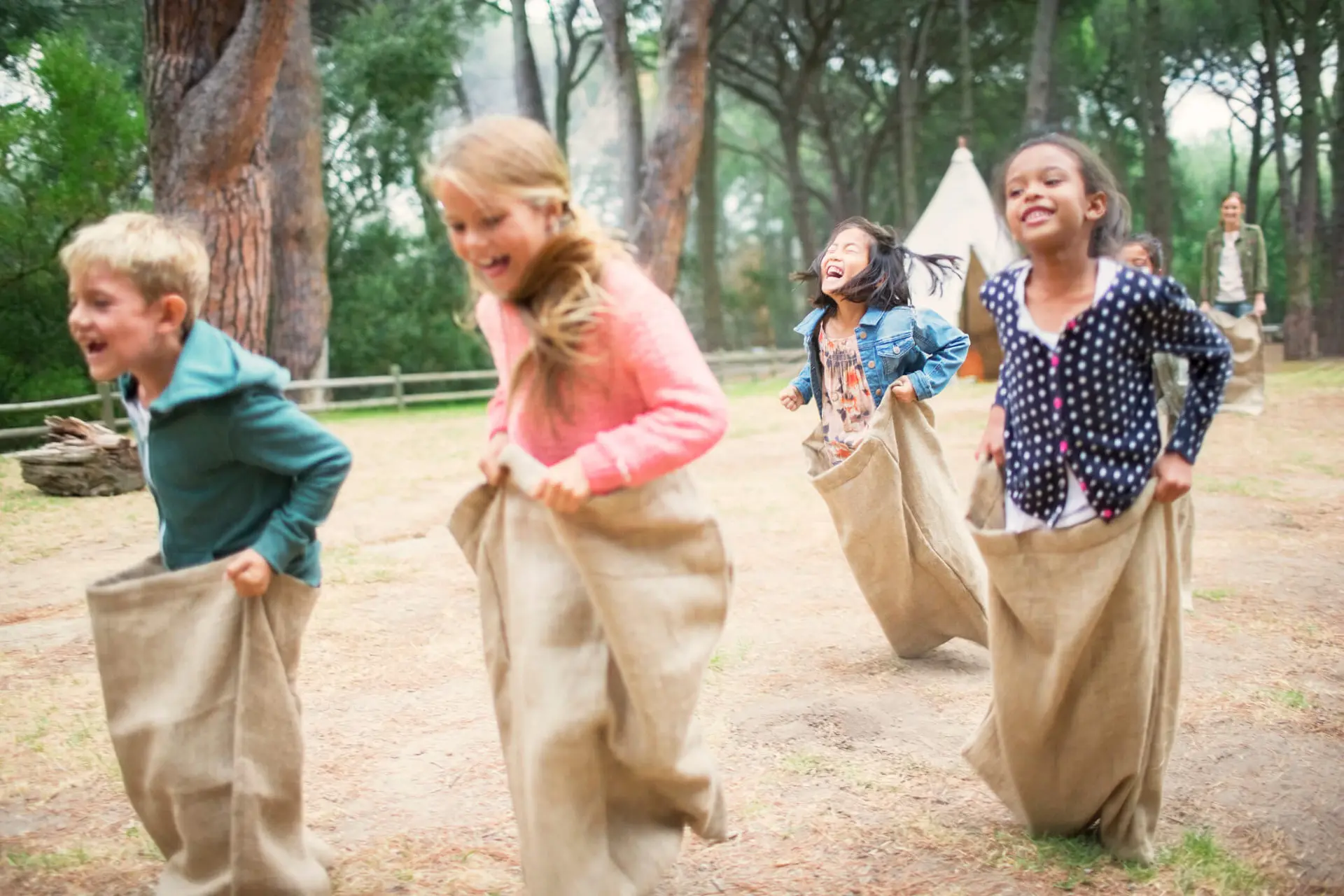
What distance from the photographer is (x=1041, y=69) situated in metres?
20.0

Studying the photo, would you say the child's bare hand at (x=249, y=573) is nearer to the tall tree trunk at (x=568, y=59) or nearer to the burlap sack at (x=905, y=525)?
the burlap sack at (x=905, y=525)

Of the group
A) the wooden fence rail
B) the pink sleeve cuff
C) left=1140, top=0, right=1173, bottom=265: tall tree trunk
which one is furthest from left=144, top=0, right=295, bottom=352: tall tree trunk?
left=1140, top=0, right=1173, bottom=265: tall tree trunk

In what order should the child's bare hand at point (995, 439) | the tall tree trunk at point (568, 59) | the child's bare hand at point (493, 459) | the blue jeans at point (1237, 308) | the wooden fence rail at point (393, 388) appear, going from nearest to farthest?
the child's bare hand at point (493, 459) → the child's bare hand at point (995, 439) → the blue jeans at point (1237, 308) → the wooden fence rail at point (393, 388) → the tall tree trunk at point (568, 59)

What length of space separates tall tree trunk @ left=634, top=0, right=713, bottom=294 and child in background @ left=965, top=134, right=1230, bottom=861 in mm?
11986

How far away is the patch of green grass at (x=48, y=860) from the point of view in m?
3.03

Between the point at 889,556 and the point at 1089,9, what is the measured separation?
27.1m

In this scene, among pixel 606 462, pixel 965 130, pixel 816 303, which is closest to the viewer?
pixel 606 462

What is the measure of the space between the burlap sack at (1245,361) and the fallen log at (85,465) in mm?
9775

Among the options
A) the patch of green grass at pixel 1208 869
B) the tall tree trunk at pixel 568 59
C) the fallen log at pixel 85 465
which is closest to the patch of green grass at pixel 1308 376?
the fallen log at pixel 85 465

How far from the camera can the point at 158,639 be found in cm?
258

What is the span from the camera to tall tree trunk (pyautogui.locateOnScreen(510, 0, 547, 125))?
21219 millimetres

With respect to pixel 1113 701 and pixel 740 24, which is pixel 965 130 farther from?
pixel 1113 701

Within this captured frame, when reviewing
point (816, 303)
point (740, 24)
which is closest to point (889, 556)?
point (816, 303)

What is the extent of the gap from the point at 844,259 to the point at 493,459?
2215 millimetres
